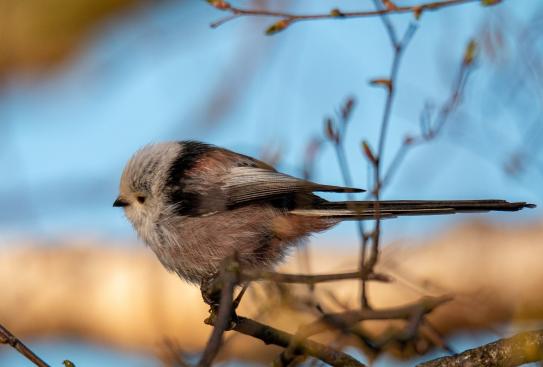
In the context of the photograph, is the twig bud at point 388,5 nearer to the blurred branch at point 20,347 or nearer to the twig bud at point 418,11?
the twig bud at point 418,11

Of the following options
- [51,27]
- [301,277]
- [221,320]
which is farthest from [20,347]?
[51,27]

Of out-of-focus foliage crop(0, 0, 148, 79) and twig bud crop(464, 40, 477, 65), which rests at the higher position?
out-of-focus foliage crop(0, 0, 148, 79)

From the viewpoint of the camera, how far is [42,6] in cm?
675

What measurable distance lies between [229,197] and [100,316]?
9.44 ft

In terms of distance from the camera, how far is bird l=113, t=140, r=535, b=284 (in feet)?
12.9

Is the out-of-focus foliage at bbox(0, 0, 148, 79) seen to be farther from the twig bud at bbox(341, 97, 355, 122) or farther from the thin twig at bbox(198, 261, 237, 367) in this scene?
the thin twig at bbox(198, 261, 237, 367)

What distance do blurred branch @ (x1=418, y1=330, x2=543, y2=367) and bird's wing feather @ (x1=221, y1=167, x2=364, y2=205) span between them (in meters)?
1.25

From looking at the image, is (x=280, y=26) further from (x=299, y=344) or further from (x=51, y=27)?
(x=51, y=27)

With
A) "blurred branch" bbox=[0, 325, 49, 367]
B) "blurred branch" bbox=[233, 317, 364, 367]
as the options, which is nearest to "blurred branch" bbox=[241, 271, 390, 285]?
"blurred branch" bbox=[233, 317, 364, 367]

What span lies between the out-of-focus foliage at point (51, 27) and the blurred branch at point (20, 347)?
4359 millimetres

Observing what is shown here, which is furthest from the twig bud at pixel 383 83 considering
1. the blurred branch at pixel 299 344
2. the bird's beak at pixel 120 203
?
the bird's beak at pixel 120 203

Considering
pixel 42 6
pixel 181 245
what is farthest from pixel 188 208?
pixel 42 6

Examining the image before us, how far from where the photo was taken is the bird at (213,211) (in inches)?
155

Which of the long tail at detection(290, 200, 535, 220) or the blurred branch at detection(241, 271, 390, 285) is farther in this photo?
the long tail at detection(290, 200, 535, 220)
